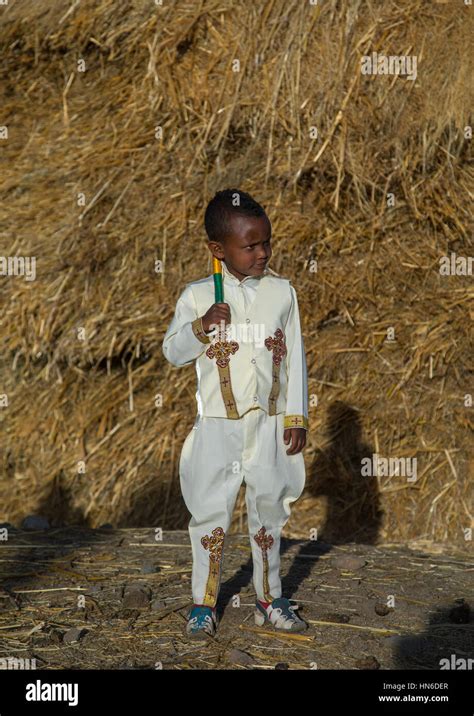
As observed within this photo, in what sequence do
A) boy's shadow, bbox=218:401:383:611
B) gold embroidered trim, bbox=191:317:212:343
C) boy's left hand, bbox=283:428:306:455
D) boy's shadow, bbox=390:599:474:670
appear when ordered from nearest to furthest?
boy's shadow, bbox=390:599:474:670 < gold embroidered trim, bbox=191:317:212:343 < boy's left hand, bbox=283:428:306:455 < boy's shadow, bbox=218:401:383:611

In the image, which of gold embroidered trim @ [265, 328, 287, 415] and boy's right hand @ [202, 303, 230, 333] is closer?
boy's right hand @ [202, 303, 230, 333]

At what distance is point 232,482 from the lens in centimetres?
392

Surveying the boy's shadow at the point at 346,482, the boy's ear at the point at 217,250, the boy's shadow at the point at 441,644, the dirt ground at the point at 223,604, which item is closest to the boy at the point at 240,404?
the boy's ear at the point at 217,250

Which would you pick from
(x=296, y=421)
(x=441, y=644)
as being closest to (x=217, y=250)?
(x=296, y=421)

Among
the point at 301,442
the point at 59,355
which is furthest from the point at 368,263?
the point at 301,442

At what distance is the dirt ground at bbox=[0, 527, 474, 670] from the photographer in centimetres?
383

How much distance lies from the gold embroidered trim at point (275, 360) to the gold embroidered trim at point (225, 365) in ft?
0.45

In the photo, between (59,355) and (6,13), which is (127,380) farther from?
(6,13)

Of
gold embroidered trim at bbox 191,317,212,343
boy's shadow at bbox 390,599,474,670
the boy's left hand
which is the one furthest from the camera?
the boy's left hand

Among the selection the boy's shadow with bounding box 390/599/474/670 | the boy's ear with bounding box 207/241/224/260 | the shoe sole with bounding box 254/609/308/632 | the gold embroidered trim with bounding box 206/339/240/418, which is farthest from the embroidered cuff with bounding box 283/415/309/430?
the boy's shadow with bounding box 390/599/474/670

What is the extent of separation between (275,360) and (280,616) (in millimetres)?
1030

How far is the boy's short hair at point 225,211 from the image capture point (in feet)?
12.9

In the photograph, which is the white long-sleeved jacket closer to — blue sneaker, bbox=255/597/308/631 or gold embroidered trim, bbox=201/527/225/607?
gold embroidered trim, bbox=201/527/225/607
